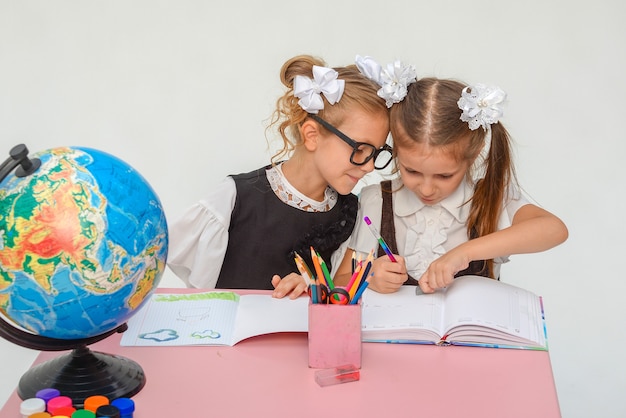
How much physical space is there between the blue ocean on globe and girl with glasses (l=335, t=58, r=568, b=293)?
0.63 m

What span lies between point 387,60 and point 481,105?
4.98 ft

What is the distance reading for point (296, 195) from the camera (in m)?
2.31

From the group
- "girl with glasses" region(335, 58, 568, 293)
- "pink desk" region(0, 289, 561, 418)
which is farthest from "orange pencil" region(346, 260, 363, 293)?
"girl with glasses" region(335, 58, 568, 293)

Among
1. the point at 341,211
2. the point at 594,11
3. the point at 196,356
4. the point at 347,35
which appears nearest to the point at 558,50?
the point at 594,11

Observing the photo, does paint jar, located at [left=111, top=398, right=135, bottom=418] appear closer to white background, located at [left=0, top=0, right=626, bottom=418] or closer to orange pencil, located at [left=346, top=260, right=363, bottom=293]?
orange pencil, located at [left=346, top=260, right=363, bottom=293]

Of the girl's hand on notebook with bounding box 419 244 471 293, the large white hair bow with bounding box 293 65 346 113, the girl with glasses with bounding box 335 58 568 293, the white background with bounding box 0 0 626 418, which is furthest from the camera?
the white background with bounding box 0 0 626 418

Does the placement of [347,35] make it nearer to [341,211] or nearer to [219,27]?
[219,27]

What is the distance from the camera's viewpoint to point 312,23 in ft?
11.5

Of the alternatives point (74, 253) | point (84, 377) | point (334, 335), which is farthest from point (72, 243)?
point (334, 335)

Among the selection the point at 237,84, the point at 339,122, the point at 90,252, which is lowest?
the point at 90,252

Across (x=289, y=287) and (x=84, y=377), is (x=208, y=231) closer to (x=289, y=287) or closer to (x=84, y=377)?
(x=289, y=287)

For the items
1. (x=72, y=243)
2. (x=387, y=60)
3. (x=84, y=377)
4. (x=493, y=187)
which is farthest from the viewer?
(x=387, y=60)

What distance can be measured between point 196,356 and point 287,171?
0.81 metres

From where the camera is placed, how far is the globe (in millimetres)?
1346
